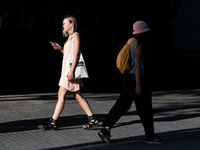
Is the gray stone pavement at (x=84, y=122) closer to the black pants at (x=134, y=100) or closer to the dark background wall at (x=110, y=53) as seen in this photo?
the black pants at (x=134, y=100)

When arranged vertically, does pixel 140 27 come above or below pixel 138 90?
above

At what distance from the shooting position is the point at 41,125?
659 centimetres

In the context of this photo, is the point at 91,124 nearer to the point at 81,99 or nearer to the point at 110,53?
the point at 81,99

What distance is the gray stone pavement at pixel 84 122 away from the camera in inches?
225

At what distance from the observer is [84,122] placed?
7.28 meters

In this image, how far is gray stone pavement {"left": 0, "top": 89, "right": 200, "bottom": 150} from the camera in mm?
5727

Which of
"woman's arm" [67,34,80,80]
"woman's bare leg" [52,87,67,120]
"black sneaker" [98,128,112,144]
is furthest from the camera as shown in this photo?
"woman's bare leg" [52,87,67,120]

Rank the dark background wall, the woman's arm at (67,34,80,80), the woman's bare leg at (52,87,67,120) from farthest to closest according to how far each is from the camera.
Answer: the dark background wall
the woman's bare leg at (52,87,67,120)
the woman's arm at (67,34,80,80)

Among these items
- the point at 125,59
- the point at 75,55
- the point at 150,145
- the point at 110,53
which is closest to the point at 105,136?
the point at 150,145

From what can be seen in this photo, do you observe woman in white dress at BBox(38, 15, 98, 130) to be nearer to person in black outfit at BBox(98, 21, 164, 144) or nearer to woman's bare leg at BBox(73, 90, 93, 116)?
woman's bare leg at BBox(73, 90, 93, 116)

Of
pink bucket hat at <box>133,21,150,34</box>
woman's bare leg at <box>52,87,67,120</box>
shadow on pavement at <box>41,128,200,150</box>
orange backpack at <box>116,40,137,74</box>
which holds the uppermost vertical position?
pink bucket hat at <box>133,21,150,34</box>

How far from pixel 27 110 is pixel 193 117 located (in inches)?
122

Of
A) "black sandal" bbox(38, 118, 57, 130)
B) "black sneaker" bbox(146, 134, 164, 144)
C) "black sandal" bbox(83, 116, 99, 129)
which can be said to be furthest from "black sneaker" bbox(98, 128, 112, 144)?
"black sandal" bbox(38, 118, 57, 130)

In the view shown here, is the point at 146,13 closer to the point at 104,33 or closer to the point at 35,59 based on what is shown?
the point at 104,33
